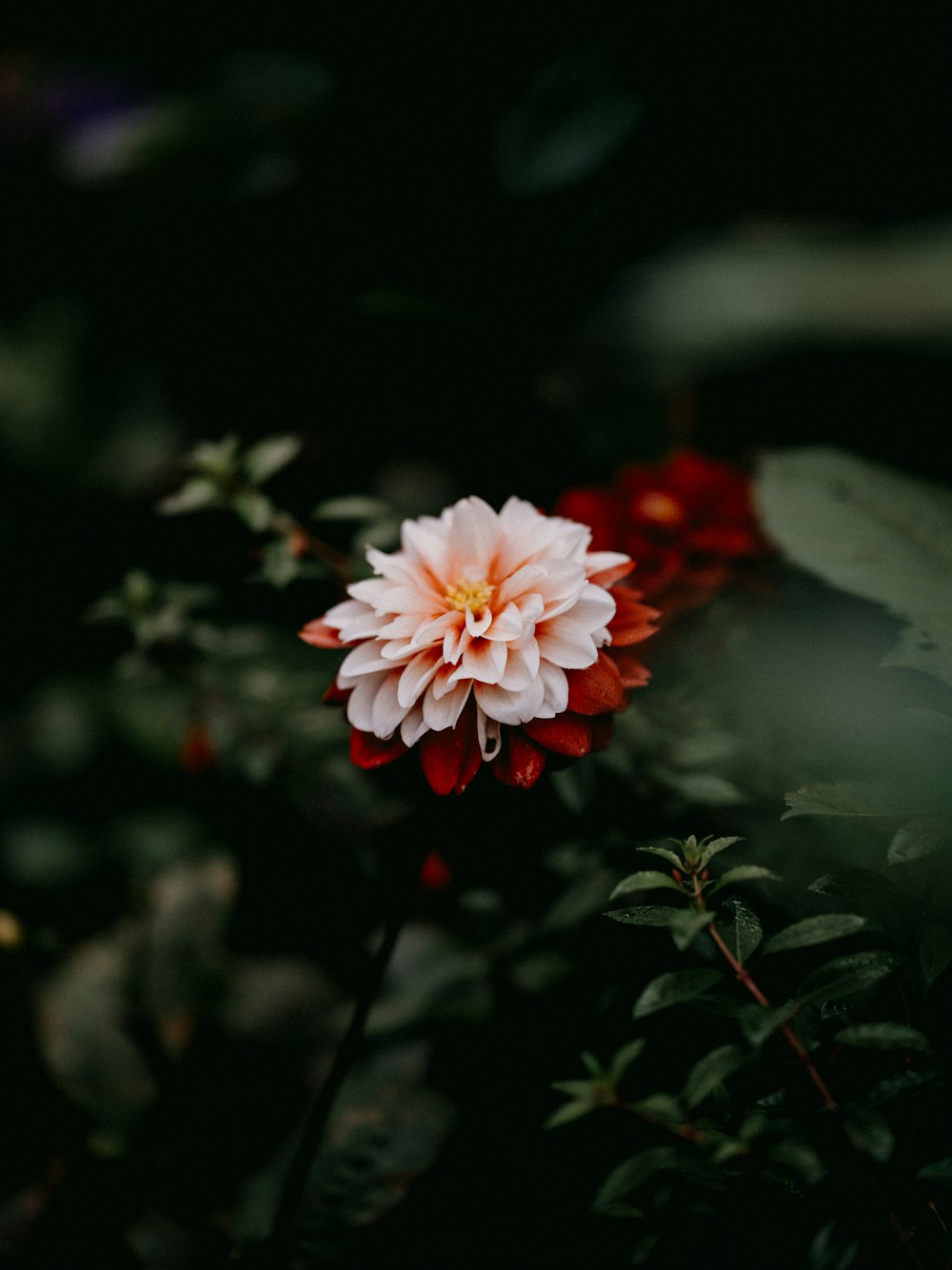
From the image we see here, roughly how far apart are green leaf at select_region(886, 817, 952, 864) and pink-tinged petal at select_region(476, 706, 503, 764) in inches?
6.8

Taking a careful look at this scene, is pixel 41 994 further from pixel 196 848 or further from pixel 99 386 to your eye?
pixel 99 386

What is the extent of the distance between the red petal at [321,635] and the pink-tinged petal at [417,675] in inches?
1.8

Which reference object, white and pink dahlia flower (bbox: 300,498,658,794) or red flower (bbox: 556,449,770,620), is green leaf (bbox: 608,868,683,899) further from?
red flower (bbox: 556,449,770,620)

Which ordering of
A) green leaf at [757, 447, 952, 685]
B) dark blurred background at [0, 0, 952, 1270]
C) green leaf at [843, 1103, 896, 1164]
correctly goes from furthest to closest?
dark blurred background at [0, 0, 952, 1270] < green leaf at [757, 447, 952, 685] < green leaf at [843, 1103, 896, 1164]

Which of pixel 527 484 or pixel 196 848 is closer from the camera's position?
pixel 527 484

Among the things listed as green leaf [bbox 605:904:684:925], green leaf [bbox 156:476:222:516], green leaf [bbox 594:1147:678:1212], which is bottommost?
green leaf [bbox 594:1147:678:1212]

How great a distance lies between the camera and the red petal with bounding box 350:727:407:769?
0.40m

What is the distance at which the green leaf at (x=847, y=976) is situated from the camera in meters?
0.34

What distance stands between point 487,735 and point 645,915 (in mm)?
102

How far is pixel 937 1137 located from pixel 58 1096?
70 cm

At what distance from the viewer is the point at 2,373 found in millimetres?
1328

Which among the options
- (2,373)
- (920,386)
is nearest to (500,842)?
(920,386)

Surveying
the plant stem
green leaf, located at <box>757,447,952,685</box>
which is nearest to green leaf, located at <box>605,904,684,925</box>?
the plant stem

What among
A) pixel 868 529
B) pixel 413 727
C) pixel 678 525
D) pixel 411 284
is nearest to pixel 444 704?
pixel 413 727
